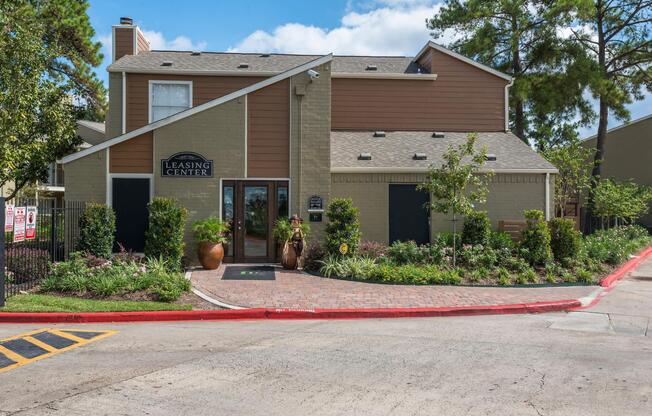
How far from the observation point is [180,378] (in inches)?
226

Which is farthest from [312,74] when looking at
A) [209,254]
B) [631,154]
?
[631,154]

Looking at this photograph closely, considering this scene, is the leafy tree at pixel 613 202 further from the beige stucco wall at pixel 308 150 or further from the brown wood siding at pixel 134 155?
the brown wood siding at pixel 134 155

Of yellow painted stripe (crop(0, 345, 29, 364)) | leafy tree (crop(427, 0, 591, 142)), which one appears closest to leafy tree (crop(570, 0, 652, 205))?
leafy tree (crop(427, 0, 591, 142))

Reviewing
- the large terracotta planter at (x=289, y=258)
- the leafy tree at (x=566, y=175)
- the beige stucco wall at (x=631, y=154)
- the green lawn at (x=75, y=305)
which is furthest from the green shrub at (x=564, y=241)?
the beige stucco wall at (x=631, y=154)

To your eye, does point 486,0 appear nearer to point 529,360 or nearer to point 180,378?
point 529,360

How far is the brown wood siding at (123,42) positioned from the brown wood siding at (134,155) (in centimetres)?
700

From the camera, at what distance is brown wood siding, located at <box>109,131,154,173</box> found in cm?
1482

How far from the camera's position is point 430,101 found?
67.4 feet

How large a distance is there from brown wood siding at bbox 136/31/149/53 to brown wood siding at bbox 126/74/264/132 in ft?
8.54

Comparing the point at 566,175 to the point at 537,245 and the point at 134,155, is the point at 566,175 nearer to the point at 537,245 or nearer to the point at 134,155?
the point at 537,245

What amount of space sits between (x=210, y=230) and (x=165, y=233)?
3.86 ft

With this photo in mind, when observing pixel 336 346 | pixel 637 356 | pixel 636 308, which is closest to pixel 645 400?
pixel 637 356

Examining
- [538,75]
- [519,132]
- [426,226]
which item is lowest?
[426,226]

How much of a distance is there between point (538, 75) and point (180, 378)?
90.0ft
